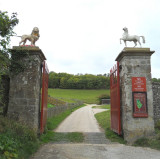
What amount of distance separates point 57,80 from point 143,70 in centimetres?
7990

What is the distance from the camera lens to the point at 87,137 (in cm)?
890

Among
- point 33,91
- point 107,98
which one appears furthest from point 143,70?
point 107,98

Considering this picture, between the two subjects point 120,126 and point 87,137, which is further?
point 87,137

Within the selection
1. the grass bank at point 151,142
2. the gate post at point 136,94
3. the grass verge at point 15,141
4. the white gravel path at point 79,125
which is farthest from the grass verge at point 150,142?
the grass verge at point 15,141

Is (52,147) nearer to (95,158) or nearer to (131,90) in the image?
(95,158)

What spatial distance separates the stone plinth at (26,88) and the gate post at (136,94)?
3.86 metres

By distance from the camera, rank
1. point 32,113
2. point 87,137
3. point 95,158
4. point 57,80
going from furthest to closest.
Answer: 1. point 57,80
2. point 87,137
3. point 32,113
4. point 95,158

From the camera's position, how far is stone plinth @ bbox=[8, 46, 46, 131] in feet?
25.2

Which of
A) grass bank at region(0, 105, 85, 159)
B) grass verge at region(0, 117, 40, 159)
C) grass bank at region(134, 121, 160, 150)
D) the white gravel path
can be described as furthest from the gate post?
grass verge at region(0, 117, 40, 159)

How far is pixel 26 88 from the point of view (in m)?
7.86

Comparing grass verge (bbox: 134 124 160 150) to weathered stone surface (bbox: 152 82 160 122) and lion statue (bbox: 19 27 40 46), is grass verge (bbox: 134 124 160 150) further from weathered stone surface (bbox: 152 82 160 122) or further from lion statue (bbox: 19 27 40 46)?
lion statue (bbox: 19 27 40 46)

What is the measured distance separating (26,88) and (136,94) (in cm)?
481

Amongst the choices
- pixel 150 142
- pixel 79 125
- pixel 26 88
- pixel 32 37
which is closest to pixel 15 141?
pixel 26 88

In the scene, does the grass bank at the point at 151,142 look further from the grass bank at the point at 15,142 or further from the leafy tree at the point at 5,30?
the leafy tree at the point at 5,30
